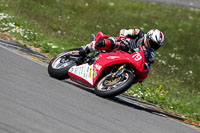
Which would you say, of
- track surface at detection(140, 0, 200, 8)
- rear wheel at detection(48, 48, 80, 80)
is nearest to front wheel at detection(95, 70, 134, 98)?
rear wheel at detection(48, 48, 80, 80)

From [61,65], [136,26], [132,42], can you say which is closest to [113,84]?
[132,42]

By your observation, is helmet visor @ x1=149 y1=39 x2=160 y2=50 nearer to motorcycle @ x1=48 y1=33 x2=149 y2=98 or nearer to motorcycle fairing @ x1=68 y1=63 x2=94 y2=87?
motorcycle @ x1=48 y1=33 x2=149 y2=98

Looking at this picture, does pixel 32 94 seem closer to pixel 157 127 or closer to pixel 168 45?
pixel 157 127

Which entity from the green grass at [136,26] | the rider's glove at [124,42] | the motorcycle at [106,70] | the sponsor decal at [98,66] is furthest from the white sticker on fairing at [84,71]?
the green grass at [136,26]

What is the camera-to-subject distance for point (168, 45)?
18.6 metres

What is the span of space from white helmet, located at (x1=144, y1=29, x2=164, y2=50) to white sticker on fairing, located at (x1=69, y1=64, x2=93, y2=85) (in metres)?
1.26

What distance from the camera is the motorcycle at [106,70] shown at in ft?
24.8

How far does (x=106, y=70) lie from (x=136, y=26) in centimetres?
1233

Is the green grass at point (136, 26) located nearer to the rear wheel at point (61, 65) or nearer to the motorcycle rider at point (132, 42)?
the motorcycle rider at point (132, 42)

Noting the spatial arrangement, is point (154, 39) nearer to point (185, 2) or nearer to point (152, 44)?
point (152, 44)

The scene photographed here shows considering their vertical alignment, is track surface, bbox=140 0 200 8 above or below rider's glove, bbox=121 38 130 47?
above

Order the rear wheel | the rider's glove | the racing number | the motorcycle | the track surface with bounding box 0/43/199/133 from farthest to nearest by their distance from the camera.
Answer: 1. the rear wheel
2. the rider's glove
3. the racing number
4. the motorcycle
5. the track surface with bounding box 0/43/199/133

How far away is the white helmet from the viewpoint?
795cm

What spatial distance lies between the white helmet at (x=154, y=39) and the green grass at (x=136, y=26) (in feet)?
8.38
